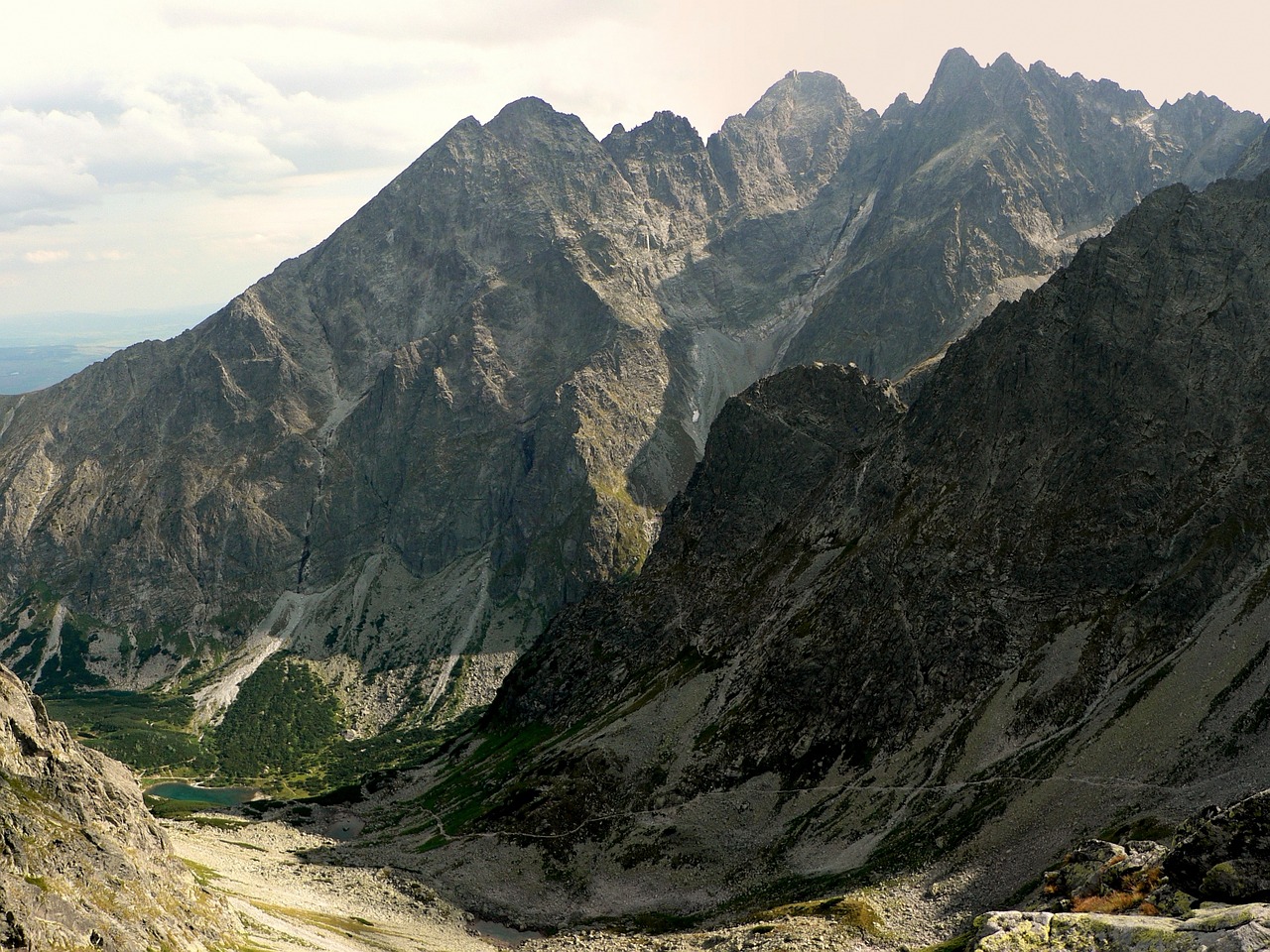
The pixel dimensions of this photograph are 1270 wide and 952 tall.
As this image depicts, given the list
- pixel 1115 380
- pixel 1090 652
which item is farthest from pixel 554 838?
pixel 1115 380

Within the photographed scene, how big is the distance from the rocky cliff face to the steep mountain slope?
57.2m

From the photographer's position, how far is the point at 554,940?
109 m

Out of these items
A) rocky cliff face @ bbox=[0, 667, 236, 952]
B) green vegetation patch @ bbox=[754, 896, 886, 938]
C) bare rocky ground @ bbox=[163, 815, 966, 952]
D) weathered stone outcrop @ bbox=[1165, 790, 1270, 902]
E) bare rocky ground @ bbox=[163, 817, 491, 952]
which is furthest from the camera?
green vegetation patch @ bbox=[754, 896, 886, 938]

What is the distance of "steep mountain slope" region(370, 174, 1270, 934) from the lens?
11012 cm

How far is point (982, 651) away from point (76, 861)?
114m

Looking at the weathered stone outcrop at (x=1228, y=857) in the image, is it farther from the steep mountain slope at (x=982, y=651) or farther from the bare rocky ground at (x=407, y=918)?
the steep mountain slope at (x=982, y=651)

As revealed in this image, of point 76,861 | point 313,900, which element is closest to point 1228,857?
point 76,861

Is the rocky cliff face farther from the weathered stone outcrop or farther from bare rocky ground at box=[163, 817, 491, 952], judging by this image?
the weathered stone outcrop

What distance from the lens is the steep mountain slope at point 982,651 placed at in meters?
110

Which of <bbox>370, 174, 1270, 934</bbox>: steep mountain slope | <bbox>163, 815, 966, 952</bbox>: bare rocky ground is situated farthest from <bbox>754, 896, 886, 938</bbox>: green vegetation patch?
<bbox>370, 174, 1270, 934</bbox>: steep mountain slope

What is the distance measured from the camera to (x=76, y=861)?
225ft

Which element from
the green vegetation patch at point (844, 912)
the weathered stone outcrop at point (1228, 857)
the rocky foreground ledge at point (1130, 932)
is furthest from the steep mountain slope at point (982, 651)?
the rocky foreground ledge at point (1130, 932)

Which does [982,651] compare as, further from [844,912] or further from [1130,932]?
[1130,932]

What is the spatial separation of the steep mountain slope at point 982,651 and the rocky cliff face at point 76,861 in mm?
57196
